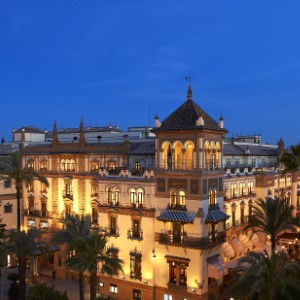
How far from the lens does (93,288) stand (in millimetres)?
31906

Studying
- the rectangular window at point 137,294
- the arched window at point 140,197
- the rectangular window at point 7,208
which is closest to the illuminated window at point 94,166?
the arched window at point 140,197

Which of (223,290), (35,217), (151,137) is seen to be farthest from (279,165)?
(35,217)

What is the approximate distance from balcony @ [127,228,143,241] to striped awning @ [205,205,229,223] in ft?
23.7

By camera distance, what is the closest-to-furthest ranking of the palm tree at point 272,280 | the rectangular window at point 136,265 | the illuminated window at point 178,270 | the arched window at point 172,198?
the palm tree at point 272,280 → the illuminated window at point 178,270 → the arched window at point 172,198 → the rectangular window at point 136,265

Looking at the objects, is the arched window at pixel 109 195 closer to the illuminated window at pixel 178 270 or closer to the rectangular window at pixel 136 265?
the rectangular window at pixel 136 265

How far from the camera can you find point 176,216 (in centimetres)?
3750

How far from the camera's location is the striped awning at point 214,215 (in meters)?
37.2

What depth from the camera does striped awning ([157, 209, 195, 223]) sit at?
37031 mm

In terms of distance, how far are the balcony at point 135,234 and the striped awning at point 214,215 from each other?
7223mm

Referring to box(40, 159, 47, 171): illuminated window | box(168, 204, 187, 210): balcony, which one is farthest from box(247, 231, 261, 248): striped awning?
box(40, 159, 47, 171): illuminated window

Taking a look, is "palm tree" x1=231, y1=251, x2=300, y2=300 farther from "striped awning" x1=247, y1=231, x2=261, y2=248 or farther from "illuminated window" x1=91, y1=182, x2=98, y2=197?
"illuminated window" x1=91, y1=182, x2=98, y2=197

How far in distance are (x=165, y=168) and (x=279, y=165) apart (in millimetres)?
27188

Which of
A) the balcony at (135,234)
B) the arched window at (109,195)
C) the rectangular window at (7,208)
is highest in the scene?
the arched window at (109,195)

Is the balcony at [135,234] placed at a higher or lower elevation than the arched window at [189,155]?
lower
